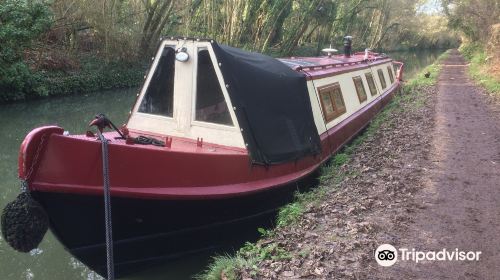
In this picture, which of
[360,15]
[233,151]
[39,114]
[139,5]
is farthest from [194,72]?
[360,15]

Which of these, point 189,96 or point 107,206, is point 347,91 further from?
point 107,206

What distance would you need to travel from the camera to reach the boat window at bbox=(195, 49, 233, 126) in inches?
208

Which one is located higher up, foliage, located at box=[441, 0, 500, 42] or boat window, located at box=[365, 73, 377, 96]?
foliage, located at box=[441, 0, 500, 42]

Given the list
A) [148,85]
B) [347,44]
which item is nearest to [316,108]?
[148,85]

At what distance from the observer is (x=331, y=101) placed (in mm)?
7547

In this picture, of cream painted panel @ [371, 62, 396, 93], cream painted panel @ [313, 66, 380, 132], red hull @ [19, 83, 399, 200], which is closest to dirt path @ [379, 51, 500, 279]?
cream painted panel @ [313, 66, 380, 132]

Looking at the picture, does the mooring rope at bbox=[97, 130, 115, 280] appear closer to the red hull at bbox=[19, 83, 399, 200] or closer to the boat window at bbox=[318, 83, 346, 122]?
the red hull at bbox=[19, 83, 399, 200]

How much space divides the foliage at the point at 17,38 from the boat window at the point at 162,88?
423 inches

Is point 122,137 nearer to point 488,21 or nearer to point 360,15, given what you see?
point 488,21

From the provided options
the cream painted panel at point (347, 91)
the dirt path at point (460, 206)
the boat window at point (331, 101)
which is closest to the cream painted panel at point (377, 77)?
the cream painted panel at point (347, 91)

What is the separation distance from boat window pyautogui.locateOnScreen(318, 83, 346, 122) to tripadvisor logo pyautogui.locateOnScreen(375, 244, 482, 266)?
342 centimetres

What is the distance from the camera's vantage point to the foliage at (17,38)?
47.3 feet

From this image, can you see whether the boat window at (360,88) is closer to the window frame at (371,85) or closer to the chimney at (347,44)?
the window frame at (371,85)

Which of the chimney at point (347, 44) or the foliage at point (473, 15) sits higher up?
the foliage at point (473, 15)
